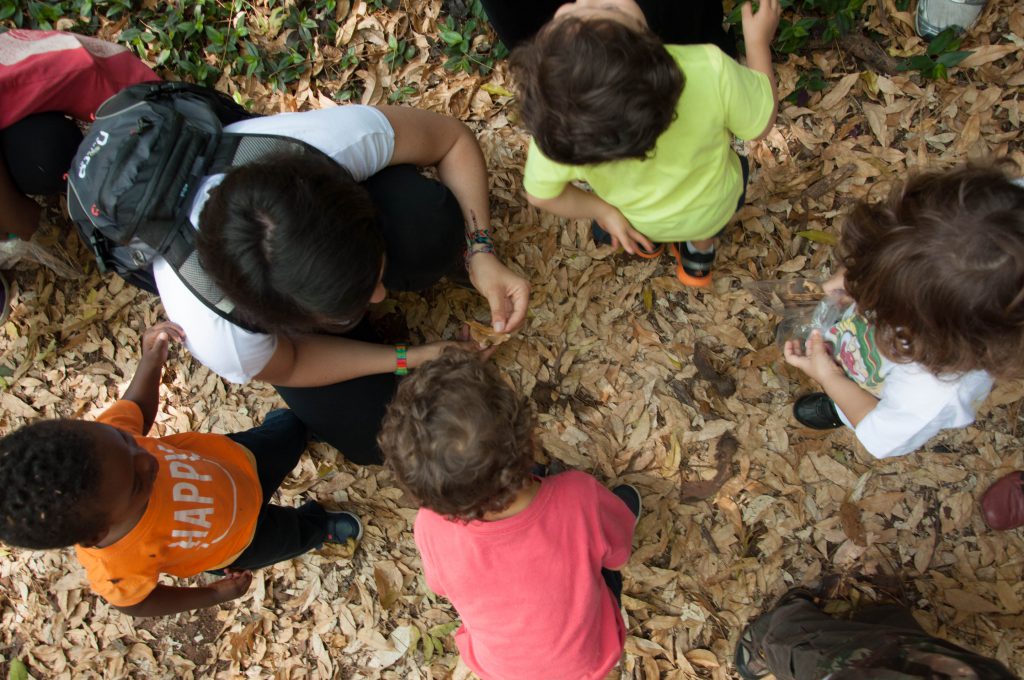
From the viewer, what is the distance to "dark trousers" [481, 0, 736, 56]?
234 cm

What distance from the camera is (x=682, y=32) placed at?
247 centimetres

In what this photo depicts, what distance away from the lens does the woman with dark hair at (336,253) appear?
1.62 m

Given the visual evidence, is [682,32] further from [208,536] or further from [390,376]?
[208,536]

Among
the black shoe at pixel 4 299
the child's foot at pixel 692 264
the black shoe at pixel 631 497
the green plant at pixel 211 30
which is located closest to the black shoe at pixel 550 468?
the black shoe at pixel 631 497

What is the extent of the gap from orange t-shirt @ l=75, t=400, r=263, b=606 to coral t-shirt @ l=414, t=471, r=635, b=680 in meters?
0.71

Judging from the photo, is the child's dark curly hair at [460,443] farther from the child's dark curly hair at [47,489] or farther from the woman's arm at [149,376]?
the woman's arm at [149,376]

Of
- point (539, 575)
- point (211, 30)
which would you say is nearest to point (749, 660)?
point (539, 575)

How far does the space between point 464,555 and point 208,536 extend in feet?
3.02

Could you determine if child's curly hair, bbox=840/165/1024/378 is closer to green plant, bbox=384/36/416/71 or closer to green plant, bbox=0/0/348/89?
green plant, bbox=384/36/416/71

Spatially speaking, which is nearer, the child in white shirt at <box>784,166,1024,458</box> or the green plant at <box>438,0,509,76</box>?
the child in white shirt at <box>784,166,1024,458</box>

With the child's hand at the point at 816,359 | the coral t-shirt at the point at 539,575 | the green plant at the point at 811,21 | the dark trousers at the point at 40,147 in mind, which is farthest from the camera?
the green plant at the point at 811,21

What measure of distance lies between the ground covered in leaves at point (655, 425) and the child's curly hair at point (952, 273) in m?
1.14

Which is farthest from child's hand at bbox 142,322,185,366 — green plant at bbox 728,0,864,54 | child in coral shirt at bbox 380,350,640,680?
green plant at bbox 728,0,864,54

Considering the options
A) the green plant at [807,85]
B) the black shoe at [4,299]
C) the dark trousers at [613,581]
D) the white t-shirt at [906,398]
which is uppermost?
the green plant at [807,85]
